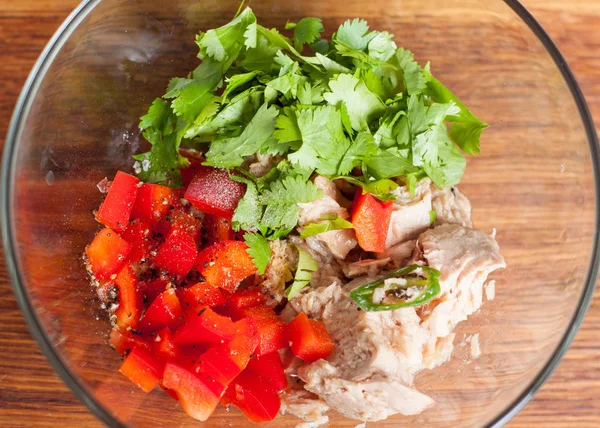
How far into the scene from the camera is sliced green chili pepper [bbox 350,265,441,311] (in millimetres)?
1720

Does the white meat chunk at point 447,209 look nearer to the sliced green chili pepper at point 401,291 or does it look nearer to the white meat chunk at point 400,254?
the white meat chunk at point 400,254

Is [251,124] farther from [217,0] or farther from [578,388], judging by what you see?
[578,388]

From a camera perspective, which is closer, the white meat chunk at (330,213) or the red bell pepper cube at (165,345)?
the red bell pepper cube at (165,345)

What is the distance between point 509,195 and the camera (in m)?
2.19

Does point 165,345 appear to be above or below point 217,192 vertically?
below

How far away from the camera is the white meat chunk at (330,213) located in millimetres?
1888

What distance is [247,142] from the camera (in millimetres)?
1803

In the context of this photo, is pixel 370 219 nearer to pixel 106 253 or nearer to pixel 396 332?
pixel 396 332

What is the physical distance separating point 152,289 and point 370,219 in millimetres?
750

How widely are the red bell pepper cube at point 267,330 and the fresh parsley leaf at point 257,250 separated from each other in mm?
133

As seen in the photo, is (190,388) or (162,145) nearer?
(190,388)

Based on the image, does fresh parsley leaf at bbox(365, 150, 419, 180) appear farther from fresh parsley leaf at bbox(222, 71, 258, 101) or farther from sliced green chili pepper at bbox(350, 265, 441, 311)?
fresh parsley leaf at bbox(222, 71, 258, 101)

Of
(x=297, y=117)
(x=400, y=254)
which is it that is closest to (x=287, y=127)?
(x=297, y=117)

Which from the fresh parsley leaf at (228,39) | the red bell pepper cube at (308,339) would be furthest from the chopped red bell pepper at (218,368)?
the fresh parsley leaf at (228,39)
